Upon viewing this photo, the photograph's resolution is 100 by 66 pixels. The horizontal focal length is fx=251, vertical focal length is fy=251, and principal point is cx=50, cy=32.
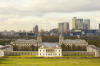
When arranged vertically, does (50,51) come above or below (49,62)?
above

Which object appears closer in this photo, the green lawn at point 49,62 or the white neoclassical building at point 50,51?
the green lawn at point 49,62

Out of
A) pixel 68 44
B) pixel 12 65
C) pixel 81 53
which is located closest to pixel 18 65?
pixel 12 65

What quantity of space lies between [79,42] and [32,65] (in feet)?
137

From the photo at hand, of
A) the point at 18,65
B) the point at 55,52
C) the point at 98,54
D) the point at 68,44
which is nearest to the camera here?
the point at 18,65

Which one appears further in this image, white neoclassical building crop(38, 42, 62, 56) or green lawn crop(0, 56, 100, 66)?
white neoclassical building crop(38, 42, 62, 56)

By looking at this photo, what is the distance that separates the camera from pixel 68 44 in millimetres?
74875

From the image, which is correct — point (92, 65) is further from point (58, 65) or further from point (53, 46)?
point (53, 46)

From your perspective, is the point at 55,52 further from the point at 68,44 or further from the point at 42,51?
the point at 68,44

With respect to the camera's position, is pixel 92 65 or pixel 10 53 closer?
pixel 92 65

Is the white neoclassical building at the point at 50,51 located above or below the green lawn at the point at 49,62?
above

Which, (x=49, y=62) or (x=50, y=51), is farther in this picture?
(x=50, y=51)

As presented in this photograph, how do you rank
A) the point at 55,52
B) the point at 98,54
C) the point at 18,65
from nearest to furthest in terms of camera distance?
1. the point at 18,65
2. the point at 98,54
3. the point at 55,52

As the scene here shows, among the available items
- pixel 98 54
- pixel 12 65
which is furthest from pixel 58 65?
pixel 98 54

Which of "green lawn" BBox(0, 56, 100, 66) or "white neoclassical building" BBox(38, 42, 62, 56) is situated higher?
"white neoclassical building" BBox(38, 42, 62, 56)
